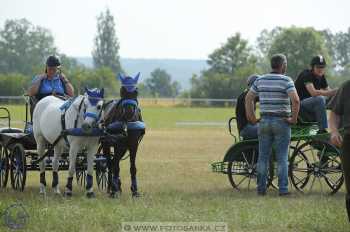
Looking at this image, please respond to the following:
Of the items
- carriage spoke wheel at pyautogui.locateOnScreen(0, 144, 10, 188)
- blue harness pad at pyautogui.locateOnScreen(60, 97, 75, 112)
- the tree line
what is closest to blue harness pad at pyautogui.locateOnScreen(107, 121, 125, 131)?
blue harness pad at pyautogui.locateOnScreen(60, 97, 75, 112)

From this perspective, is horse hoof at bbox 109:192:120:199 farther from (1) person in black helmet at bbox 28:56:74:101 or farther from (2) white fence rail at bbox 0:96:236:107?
(2) white fence rail at bbox 0:96:236:107

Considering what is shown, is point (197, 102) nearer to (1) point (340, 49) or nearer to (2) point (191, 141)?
(2) point (191, 141)

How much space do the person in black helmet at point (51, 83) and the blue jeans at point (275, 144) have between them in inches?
129

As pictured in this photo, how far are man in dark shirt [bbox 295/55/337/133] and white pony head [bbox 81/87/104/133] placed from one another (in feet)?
10.4

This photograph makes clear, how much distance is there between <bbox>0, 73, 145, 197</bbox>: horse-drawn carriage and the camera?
463 inches

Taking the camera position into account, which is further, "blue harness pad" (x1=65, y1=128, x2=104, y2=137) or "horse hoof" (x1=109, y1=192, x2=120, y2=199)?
"horse hoof" (x1=109, y1=192, x2=120, y2=199)

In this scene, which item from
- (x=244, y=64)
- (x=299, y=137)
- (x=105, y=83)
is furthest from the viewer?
(x=244, y=64)

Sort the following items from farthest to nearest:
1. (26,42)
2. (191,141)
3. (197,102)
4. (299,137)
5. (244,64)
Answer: (26,42) < (244,64) < (197,102) < (191,141) < (299,137)

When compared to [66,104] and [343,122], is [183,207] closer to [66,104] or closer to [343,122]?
[66,104]

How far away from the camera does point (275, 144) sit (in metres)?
12.1

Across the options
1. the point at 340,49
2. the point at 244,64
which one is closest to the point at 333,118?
the point at 244,64

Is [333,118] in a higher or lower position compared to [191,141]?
higher

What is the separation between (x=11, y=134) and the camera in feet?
43.7

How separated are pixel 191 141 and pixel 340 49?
6097 inches
